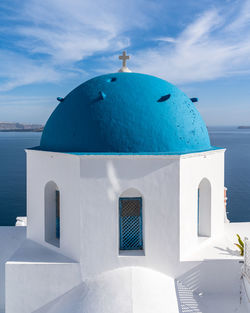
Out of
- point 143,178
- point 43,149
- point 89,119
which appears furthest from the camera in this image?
point 43,149

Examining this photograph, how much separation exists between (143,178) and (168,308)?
8.63 ft

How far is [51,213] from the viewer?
25.4 ft

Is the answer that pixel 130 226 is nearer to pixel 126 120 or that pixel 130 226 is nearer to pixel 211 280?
pixel 211 280

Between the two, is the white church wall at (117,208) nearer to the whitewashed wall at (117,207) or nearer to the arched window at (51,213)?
the whitewashed wall at (117,207)

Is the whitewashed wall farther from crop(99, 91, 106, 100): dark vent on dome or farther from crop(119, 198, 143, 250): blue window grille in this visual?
crop(99, 91, 106, 100): dark vent on dome

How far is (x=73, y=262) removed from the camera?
6.59 metres

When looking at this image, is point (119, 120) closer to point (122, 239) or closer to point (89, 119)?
point (89, 119)

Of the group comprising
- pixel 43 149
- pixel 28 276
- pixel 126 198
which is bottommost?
pixel 28 276

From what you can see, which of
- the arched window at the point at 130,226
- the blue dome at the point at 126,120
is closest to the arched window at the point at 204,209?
the blue dome at the point at 126,120

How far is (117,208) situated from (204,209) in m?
2.79

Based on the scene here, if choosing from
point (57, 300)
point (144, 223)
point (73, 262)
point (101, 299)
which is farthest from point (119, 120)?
point (57, 300)

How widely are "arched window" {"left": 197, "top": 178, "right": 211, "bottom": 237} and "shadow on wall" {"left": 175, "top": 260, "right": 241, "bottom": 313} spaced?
1152 mm

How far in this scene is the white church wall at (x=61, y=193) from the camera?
6.53m

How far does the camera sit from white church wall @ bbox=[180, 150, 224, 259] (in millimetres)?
6602
